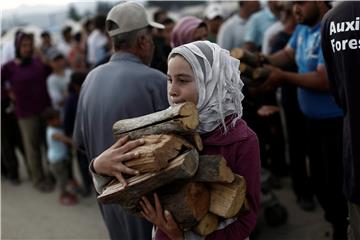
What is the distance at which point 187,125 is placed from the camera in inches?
69.1

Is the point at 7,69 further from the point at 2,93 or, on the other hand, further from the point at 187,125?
the point at 187,125

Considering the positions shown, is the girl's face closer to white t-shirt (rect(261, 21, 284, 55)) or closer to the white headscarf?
the white headscarf

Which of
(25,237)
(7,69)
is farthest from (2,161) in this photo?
(25,237)

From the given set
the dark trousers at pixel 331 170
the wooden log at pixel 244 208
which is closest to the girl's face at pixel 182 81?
the wooden log at pixel 244 208

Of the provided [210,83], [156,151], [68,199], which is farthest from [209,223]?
[68,199]

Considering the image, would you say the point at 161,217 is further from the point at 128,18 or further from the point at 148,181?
the point at 128,18

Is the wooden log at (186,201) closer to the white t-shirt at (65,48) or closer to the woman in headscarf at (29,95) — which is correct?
the woman in headscarf at (29,95)

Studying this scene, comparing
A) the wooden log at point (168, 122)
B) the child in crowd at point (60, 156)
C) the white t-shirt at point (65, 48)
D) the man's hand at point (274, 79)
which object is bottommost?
the child in crowd at point (60, 156)

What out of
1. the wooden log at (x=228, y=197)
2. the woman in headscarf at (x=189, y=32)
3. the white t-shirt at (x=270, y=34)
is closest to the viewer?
the wooden log at (x=228, y=197)

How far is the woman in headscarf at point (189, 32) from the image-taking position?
12.7 ft

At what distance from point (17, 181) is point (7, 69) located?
1666mm

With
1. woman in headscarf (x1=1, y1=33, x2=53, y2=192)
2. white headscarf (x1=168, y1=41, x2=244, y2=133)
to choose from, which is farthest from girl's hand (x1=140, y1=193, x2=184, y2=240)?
woman in headscarf (x1=1, y1=33, x2=53, y2=192)

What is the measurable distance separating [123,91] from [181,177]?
97cm

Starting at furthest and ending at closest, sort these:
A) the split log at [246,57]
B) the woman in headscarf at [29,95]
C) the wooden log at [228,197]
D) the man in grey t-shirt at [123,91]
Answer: the woman in headscarf at [29,95], the split log at [246,57], the man in grey t-shirt at [123,91], the wooden log at [228,197]
